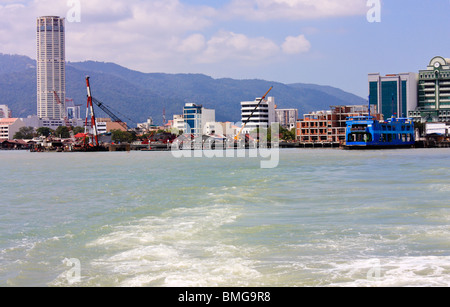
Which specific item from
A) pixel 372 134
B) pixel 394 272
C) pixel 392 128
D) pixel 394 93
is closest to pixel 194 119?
pixel 394 93

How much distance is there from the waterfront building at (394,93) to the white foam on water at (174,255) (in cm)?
16403

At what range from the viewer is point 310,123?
125375 mm

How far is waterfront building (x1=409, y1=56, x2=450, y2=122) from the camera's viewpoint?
166 meters

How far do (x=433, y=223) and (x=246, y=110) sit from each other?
15336 centimetres

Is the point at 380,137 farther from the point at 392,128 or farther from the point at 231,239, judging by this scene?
the point at 231,239

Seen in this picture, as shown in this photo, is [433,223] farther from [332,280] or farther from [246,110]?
[246,110]

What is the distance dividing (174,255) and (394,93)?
170595mm

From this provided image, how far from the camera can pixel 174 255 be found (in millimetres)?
10820

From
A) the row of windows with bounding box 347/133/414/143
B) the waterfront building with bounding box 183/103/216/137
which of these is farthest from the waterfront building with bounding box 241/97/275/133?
the row of windows with bounding box 347/133/414/143

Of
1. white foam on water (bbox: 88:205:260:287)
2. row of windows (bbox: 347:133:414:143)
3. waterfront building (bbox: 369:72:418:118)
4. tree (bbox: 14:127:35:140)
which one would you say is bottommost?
white foam on water (bbox: 88:205:260:287)

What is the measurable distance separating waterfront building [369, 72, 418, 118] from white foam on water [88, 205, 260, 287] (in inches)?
6458

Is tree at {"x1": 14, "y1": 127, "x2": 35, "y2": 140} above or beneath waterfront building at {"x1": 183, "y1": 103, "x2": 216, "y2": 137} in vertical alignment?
beneath

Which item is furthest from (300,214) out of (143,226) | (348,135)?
(348,135)

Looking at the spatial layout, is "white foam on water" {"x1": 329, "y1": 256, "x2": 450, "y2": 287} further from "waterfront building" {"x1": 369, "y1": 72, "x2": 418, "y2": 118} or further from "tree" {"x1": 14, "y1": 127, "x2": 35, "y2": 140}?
"tree" {"x1": 14, "y1": 127, "x2": 35, "y2": 140}
